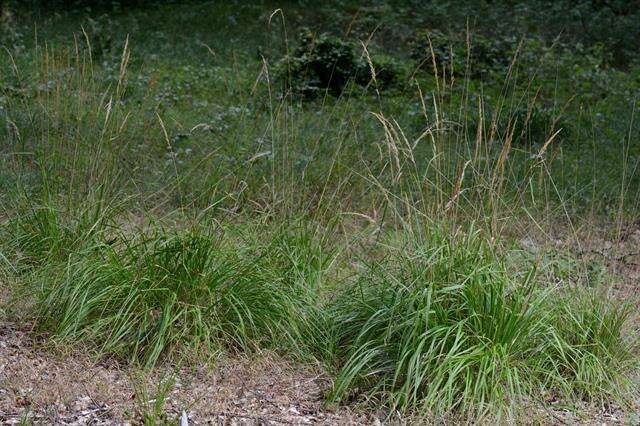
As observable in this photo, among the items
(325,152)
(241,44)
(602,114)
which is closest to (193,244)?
(325,152)

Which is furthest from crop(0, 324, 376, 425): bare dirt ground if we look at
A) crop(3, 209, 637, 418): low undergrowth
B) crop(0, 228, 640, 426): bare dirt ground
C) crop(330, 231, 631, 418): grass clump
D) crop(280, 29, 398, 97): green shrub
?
crop(280, 29, 398, 97): green shrub

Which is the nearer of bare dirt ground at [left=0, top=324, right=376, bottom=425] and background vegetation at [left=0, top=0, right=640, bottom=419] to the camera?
bare dirt ground at [left=0, top=324, right=376, bottom=425]

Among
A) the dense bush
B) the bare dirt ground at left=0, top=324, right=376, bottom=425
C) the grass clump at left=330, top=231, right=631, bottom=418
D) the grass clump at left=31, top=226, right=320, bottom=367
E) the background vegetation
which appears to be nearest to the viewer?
the bare dirt ground at left=0, top=324, right=376, bottom=425

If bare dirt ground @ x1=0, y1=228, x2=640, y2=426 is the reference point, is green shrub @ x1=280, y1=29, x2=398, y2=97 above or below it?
below

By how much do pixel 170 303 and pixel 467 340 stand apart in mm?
1528

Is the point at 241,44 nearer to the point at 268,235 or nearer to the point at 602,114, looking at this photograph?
the point at 602,114

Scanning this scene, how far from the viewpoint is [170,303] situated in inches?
187

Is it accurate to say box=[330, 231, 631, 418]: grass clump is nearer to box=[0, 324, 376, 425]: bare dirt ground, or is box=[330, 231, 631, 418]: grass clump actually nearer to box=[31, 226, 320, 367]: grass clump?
box=[0, 324, 376, 425]: bare dirt ground

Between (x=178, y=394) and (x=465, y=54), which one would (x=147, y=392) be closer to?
(x=178, y=394)

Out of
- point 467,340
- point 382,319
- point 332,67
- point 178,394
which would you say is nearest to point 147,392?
point 178,394

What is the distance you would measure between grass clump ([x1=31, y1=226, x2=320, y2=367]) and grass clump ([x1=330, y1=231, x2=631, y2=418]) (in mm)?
515

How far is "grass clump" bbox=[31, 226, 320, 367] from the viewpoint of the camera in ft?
15.6

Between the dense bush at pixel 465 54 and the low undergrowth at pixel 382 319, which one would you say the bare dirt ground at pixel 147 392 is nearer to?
the low undergrowth at pixel 382 319

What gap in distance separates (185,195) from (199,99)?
4107 millimetres
